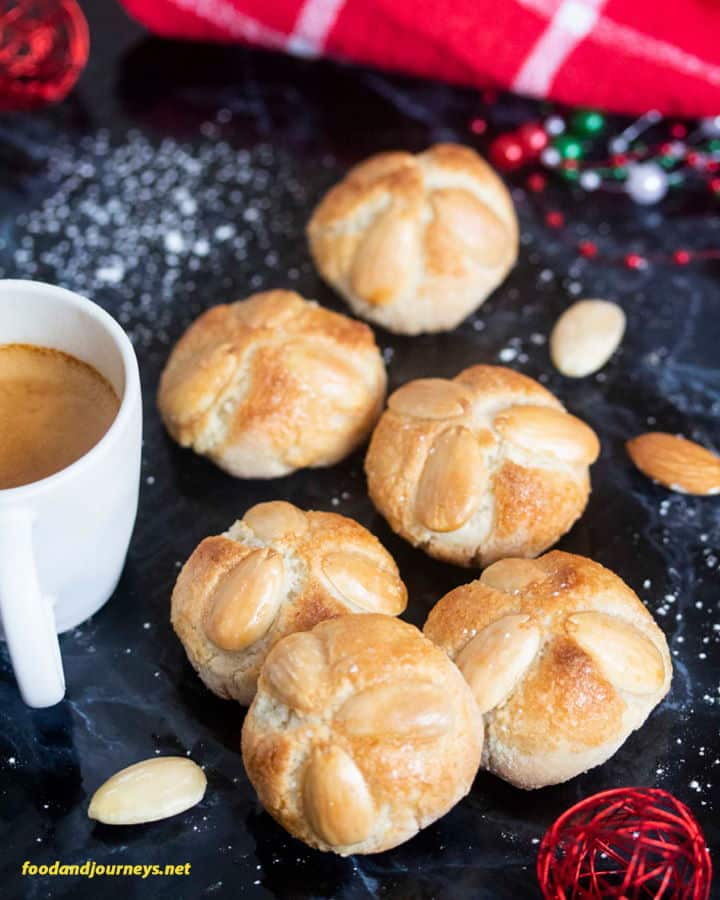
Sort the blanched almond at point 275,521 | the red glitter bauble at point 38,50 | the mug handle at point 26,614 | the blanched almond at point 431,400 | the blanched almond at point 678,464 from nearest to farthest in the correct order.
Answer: the mug handle at point 26,614 → the blanched almond at point 275,521 → the blanched almond at point 431,400 → the blanched almond at point 678,464 → the red glitter bauble at point 38,50

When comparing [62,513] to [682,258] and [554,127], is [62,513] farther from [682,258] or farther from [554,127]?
[554,127]

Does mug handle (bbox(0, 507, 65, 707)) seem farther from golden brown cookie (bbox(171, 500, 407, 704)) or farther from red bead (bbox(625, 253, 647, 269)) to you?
red bead (bbox(625, 253, 647, 269))

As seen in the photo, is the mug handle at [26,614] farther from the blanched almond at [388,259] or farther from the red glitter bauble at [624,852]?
the blanched almond at [388,259]

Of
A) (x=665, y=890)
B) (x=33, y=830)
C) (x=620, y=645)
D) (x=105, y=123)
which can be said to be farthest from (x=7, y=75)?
(x=665, y=890)

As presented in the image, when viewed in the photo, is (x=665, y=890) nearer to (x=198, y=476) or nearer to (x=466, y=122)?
(x=198, y=476)

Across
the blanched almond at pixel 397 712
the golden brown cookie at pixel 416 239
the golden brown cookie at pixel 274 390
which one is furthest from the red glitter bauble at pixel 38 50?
the blanched almond at pixel 397 712
